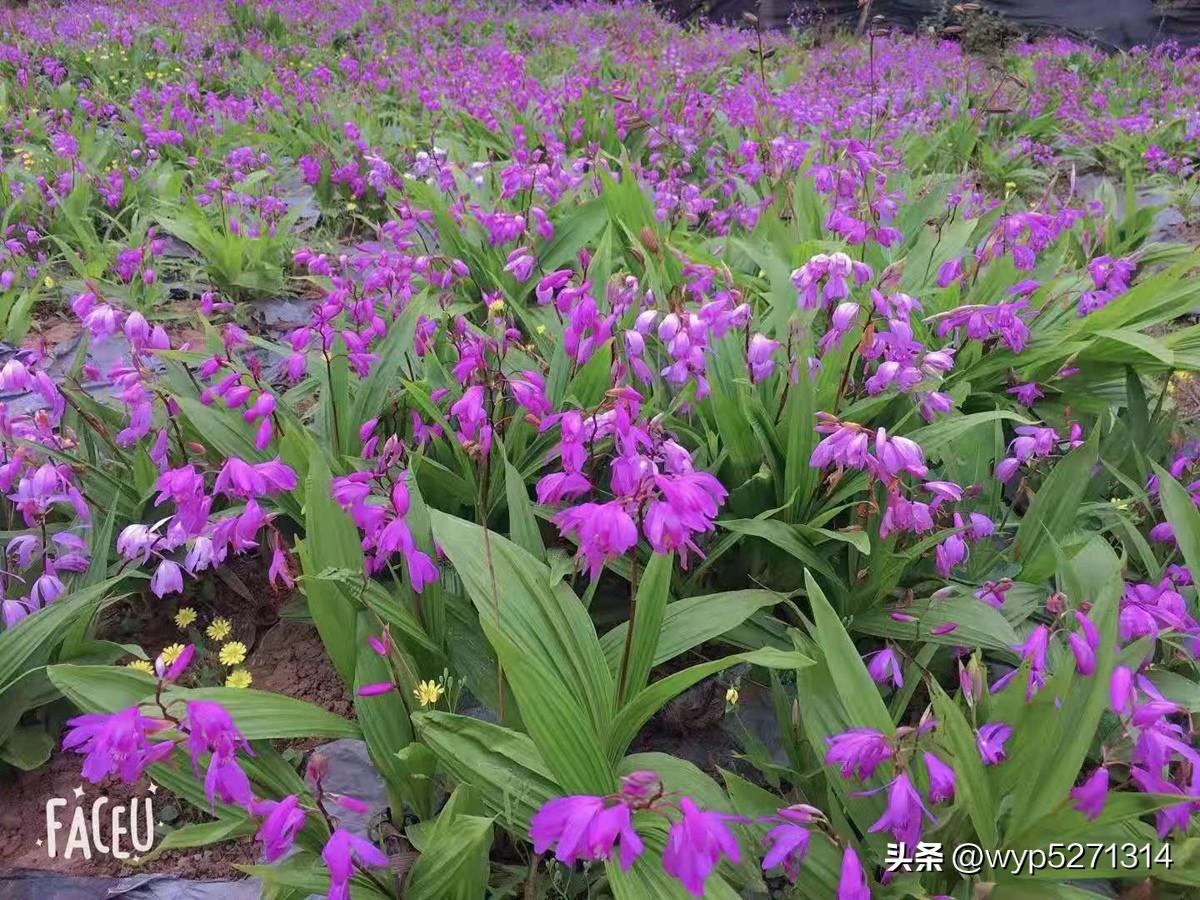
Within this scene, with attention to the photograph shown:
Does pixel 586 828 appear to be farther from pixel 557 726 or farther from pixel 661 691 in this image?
pixel 661 691

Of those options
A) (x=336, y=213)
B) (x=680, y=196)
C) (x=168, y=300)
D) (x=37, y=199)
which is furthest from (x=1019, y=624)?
(x=37, y=199)

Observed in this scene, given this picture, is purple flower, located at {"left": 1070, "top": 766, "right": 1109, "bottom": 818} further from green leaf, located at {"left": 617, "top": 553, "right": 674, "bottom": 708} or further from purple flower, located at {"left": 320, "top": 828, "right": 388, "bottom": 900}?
purple flower, located at {"left": 320, "top": 828, "right": 388, "bottom": 900}

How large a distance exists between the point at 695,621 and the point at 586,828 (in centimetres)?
81

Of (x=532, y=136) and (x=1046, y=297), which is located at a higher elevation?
(x=532, y=136)

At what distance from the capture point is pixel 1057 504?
2.18 meters

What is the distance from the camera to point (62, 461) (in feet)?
7.32

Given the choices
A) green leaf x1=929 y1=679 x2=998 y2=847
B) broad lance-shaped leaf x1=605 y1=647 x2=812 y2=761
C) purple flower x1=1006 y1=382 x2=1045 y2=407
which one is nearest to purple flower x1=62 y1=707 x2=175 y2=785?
broad lance-shaped leaf x1=605 y1=647 x2=812 y2=761

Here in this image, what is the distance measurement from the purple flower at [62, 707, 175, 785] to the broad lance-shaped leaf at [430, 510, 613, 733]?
61cm

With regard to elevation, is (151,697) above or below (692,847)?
below

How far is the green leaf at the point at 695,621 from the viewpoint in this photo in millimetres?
1739

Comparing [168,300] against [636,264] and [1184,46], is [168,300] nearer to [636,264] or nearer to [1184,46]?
[636,264]

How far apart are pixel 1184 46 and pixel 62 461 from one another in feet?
56.4

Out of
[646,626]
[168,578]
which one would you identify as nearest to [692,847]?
[646,626]

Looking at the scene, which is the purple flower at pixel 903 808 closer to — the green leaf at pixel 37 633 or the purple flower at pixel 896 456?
the purple flower at pixel 896 456
